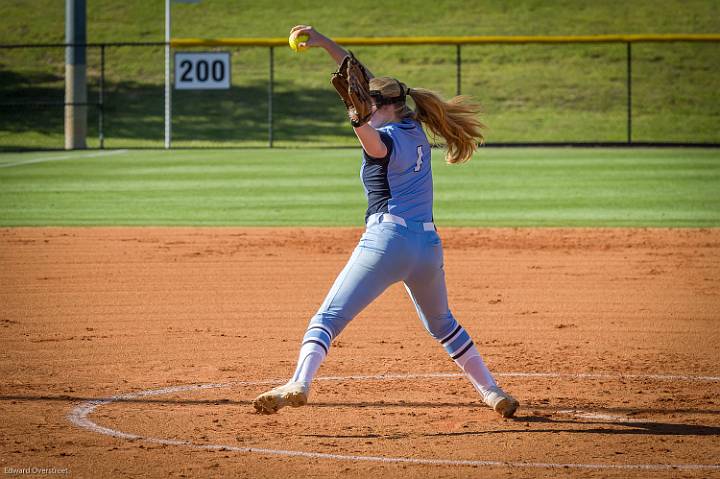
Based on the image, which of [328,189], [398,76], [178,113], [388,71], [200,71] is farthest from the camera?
[388,71]

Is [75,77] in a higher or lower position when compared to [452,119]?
higher

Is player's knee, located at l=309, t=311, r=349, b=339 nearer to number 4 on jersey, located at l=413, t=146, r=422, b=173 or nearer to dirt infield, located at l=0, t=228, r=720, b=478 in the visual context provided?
dirt infield, located at l=0, t=228, r=720, b=478

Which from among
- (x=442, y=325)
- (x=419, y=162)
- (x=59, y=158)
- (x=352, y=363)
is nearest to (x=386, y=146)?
(x=419, y=162)

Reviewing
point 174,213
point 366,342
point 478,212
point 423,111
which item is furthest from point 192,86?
point 423,111

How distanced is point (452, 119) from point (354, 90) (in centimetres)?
75

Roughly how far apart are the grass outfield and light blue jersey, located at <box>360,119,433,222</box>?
9.77 meters

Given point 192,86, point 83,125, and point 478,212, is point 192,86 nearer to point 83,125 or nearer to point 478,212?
point 83,125

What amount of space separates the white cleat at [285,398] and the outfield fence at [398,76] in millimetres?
26821

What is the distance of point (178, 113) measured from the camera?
38406mm

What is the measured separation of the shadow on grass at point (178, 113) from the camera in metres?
34.7

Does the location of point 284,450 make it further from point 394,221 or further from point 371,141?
point 371,141

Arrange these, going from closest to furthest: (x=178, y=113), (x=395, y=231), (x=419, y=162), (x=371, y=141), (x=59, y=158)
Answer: (x=371, y=141) → (x=395, y=231) → (x=419, y=162) → (x=59, y=158) → (x=178, y=113)

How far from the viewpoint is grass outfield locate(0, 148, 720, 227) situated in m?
16.3

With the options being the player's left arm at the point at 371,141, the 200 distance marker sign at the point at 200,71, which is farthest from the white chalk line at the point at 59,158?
the player's left arm at the point at 371,141
